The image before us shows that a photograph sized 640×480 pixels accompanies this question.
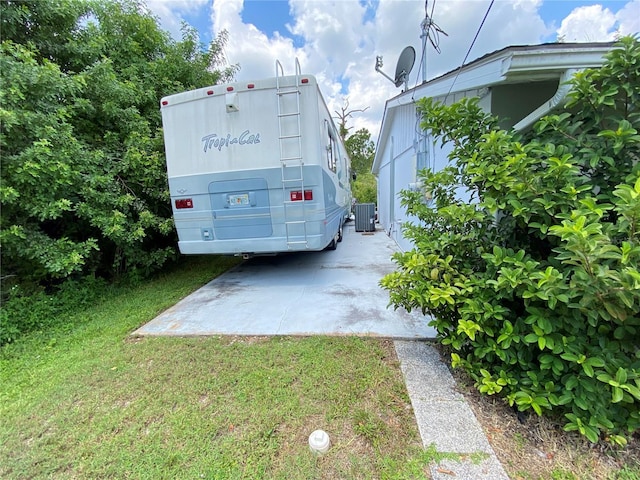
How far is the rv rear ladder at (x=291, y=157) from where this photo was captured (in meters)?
3.77

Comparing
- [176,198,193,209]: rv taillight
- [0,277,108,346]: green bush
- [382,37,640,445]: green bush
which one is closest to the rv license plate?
[176,198,193,209]: rv taillight

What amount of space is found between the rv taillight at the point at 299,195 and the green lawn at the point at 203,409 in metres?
1.97

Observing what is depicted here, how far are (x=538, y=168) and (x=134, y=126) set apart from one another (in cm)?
564

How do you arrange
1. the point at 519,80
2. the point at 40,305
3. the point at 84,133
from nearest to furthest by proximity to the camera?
1. the point at 519,80
2. the point at 40,305
3. the point at 84,133

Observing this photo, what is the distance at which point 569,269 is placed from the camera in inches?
59.3

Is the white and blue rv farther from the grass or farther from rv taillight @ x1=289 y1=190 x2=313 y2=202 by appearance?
the grass

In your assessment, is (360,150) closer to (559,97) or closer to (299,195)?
(299,195)

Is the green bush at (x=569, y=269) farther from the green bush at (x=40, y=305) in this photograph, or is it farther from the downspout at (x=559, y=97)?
the green bush at (x=40, y=305)

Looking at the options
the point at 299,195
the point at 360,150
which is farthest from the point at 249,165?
the point at 360,150

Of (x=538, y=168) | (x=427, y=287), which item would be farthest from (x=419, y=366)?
(x=538, y=168)

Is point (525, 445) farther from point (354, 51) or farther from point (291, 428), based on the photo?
point (354, 51)

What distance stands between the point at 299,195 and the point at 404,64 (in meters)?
3.53

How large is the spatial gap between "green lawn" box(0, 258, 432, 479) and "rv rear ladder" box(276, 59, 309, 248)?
5.56 ft

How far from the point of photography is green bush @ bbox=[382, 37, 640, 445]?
4.29ft
